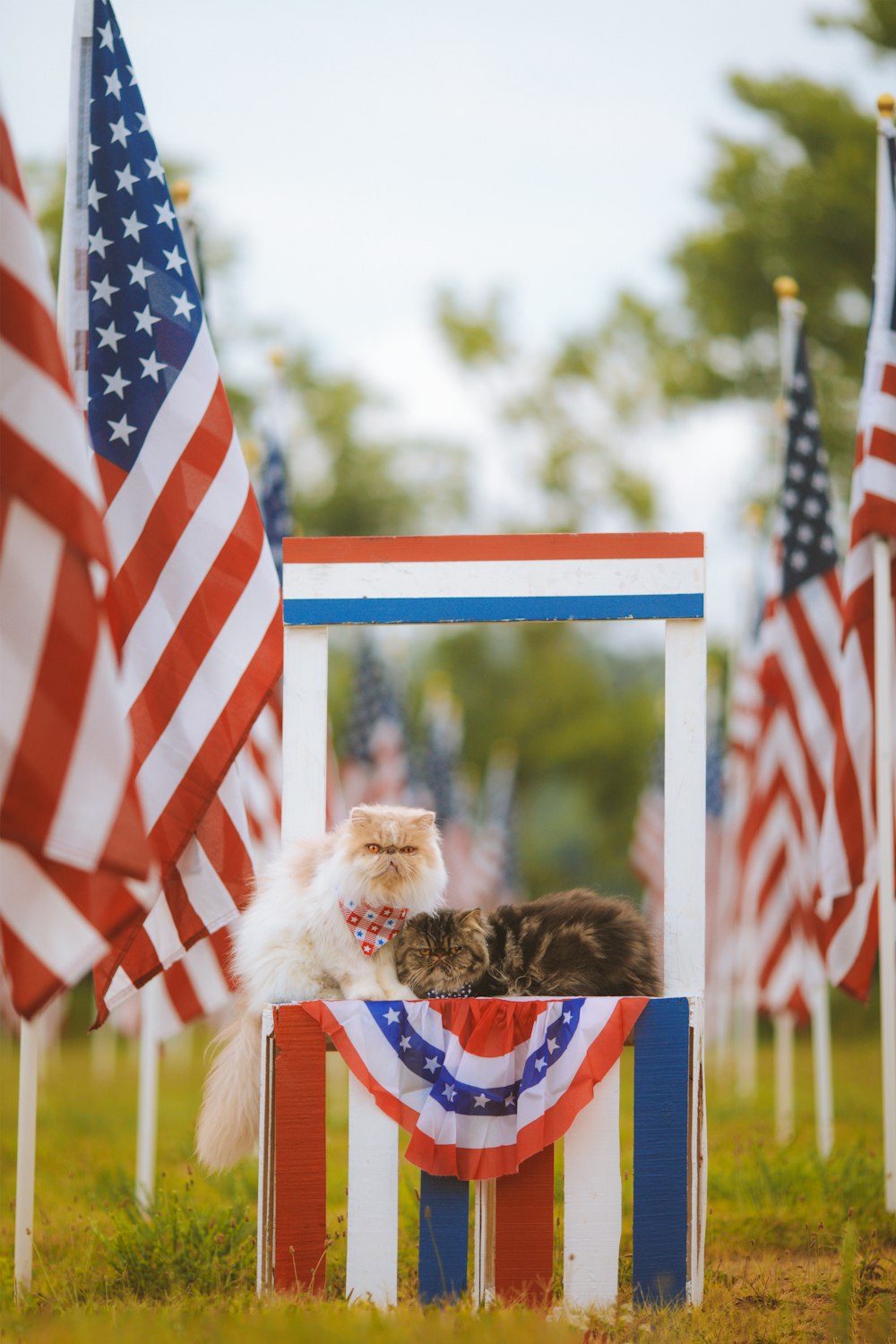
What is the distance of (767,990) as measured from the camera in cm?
1161

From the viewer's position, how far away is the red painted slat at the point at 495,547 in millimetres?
5312

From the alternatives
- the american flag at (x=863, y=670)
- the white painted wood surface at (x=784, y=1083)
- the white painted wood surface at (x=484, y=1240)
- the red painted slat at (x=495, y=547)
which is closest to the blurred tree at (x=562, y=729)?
the white painted wood surface at (x=784, y=1083)

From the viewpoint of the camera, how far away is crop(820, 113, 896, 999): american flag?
717 centimetres

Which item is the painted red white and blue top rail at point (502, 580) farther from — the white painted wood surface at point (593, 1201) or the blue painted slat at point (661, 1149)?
the white painted wood surface at point (593, 1201)

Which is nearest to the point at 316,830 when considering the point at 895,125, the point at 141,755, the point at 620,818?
the point at 141,755

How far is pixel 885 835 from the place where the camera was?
7.00 metres

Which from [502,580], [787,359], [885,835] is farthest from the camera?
[787,359]

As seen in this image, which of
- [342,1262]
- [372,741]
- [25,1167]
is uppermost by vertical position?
[372,741]

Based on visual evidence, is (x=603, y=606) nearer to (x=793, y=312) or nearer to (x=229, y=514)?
(x=229, y=514)

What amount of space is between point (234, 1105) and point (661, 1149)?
5.05 feet

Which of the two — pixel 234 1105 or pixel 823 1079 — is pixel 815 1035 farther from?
pixel 234 1105

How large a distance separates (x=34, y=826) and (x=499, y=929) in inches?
85.5

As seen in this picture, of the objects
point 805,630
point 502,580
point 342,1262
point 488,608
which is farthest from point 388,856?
point 805,630

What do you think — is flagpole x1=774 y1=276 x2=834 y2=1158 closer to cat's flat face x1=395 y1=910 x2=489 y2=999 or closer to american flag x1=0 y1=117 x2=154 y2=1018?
cat's flat face x1=395 y1=910 x2=489 y2=999
